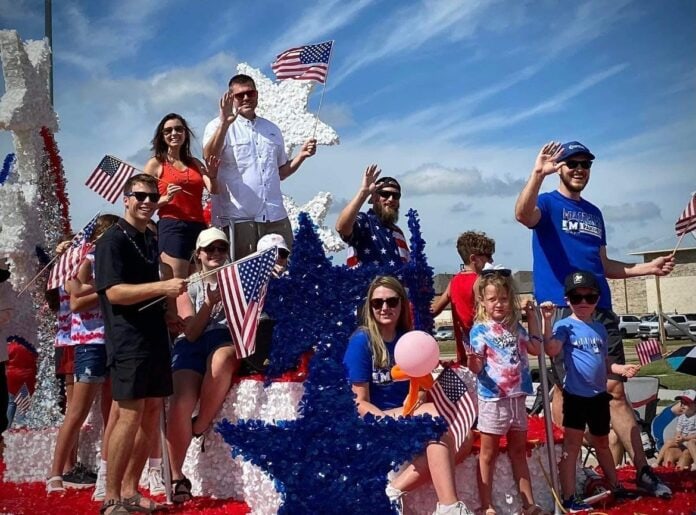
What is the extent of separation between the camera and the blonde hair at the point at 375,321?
3.93 meters

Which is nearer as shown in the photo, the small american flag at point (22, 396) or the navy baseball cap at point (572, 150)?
the navy baseball cap at point (572, 150)

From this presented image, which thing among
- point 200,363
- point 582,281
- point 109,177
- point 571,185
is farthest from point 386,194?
point 109,177

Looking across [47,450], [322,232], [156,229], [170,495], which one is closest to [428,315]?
[170,495]

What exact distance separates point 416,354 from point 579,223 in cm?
162

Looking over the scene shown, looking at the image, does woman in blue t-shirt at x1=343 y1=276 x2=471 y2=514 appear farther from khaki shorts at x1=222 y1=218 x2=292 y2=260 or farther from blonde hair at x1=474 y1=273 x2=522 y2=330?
khaki shorts at x1=222 y1=218 x2=292 y2=260

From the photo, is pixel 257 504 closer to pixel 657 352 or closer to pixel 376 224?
pixel 376 224

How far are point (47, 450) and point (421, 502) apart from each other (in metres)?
3.67

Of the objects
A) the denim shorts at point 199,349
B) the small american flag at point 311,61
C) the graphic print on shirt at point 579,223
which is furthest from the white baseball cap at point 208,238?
the small american flag at point 311,61

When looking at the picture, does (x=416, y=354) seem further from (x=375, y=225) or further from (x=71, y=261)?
(x=71, y=261)

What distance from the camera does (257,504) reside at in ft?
14.5

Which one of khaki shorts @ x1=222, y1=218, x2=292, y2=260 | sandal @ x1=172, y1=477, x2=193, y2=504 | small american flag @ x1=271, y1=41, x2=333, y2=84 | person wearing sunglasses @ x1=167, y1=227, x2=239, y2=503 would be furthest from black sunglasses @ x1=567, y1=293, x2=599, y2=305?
small american flag @ x1=271, y1=41, x2=333, y2=84

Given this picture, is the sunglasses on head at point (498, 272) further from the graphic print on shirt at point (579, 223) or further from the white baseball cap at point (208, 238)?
the white baseball cap at point (208, 238)

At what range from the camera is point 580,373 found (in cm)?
432

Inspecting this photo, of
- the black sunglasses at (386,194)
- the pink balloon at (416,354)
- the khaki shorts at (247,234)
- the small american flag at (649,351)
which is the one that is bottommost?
the small american flag at (649,351)
